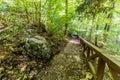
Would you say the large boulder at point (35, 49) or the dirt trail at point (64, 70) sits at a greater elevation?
the large boulder at point (35, 49)

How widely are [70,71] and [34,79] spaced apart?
4.47 feet

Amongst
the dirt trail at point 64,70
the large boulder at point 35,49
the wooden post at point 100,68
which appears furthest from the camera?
the large boulder at point 35,49

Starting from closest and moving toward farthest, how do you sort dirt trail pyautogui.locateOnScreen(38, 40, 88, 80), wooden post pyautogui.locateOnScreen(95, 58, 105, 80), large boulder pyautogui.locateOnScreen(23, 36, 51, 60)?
wooden post pyautogui.locateOnScreen(95, 58, 105, 80), dirt trail pyautogui.locateOnScreen(38, 40, 88, 80), large boulder pyautogui.locateOnScreen(23, 36, 51, 60)

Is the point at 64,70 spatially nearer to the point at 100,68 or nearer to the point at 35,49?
the point at 35,49

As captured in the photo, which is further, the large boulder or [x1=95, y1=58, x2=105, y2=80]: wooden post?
the large boulder

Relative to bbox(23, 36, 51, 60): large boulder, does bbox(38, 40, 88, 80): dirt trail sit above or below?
below

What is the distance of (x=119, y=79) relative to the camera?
6.79ft

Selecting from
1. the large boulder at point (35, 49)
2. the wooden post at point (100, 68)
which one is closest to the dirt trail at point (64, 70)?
the large boulder at point (35, 49)

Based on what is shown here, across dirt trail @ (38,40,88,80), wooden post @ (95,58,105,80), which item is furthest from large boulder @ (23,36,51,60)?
wooden post @ (95,58,105,80)

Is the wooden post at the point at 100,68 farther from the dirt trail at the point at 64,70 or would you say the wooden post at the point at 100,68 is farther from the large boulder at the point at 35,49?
the large boulder at the point at 35,49

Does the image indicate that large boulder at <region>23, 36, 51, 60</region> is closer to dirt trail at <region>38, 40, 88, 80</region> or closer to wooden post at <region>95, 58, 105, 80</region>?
dirt trail at <region>38, 40, 88, 80</region>

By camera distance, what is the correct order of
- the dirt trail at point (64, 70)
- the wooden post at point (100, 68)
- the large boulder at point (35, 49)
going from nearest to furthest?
1. the wooden post at point (100, 68)
2. the dirt trail at point (64, 70)
3. the large boulder at point (35, 49)

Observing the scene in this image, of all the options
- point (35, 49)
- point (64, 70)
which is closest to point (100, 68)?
point (64, 70)

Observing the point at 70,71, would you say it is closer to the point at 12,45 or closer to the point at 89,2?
the point at 12,45
